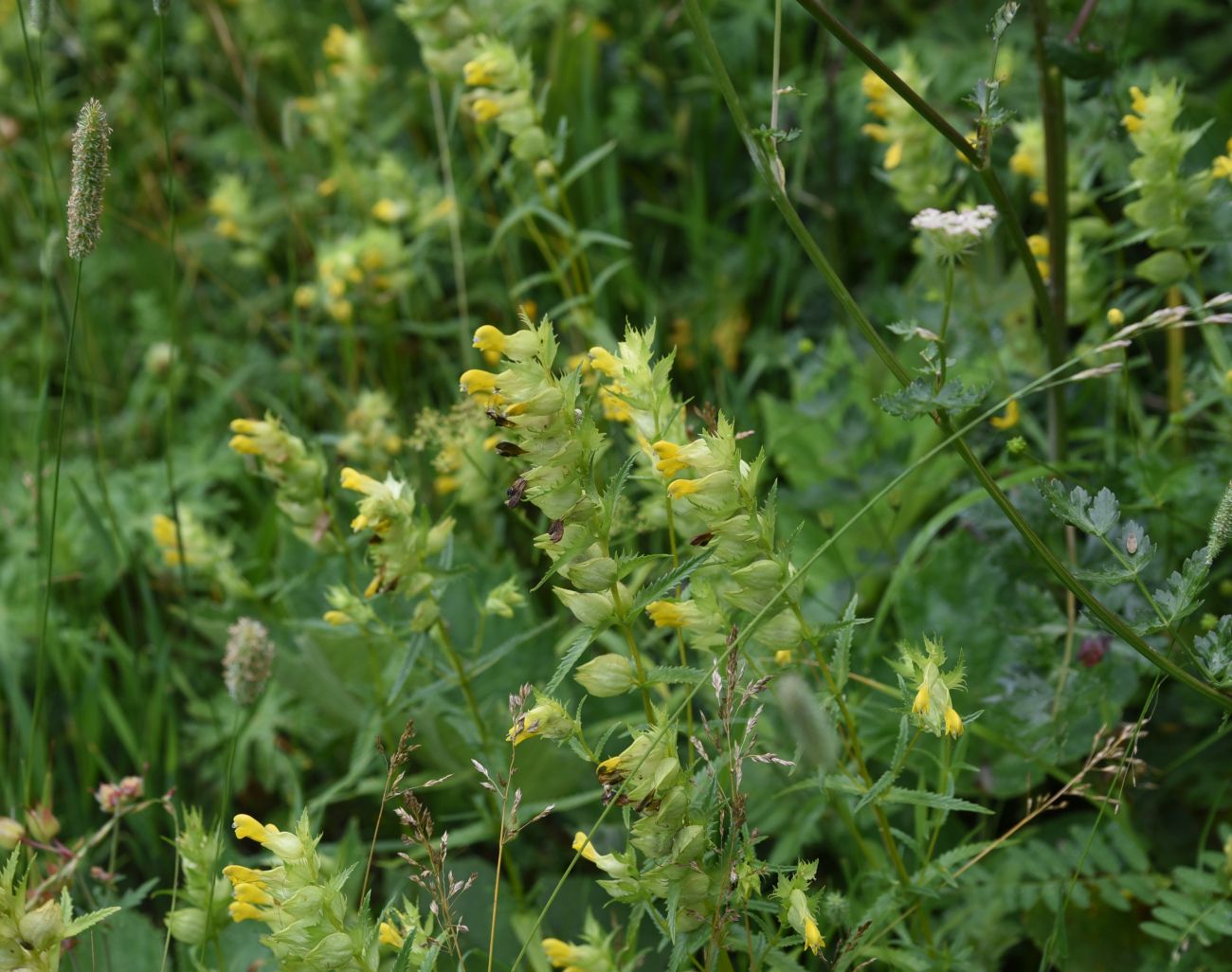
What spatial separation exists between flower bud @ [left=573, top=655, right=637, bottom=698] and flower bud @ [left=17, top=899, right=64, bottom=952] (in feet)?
1.45

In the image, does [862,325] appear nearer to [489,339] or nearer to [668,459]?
[668,459]

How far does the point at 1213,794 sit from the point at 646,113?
199 cm

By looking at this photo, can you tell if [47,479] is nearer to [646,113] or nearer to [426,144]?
[426,144]

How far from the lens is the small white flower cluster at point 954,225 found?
1.20m

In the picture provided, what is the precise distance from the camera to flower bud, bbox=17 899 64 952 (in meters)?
0.94

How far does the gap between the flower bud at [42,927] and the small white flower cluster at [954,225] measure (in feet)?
3.19

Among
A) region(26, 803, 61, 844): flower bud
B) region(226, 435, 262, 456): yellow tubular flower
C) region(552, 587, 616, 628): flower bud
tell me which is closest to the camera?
region(552, 587, 616, 628): flower bud

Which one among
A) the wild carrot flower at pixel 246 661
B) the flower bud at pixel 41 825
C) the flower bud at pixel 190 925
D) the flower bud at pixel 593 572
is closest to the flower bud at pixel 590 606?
the flower bud at pixel 593 572

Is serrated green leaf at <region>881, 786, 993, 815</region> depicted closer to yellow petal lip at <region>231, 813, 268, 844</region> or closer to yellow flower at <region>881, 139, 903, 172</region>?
yellow petal lip at <region>231, 813, 268, 844</region>

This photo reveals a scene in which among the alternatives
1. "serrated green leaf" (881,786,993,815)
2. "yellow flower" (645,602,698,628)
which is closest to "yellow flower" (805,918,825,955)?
"serrated green leaf" (881,786,993,815)

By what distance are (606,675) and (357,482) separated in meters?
0.36

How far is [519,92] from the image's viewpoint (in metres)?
1.74

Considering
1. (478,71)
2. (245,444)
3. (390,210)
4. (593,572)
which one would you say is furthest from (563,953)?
(390,210)

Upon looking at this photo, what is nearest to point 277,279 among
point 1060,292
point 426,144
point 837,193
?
point 426,144
